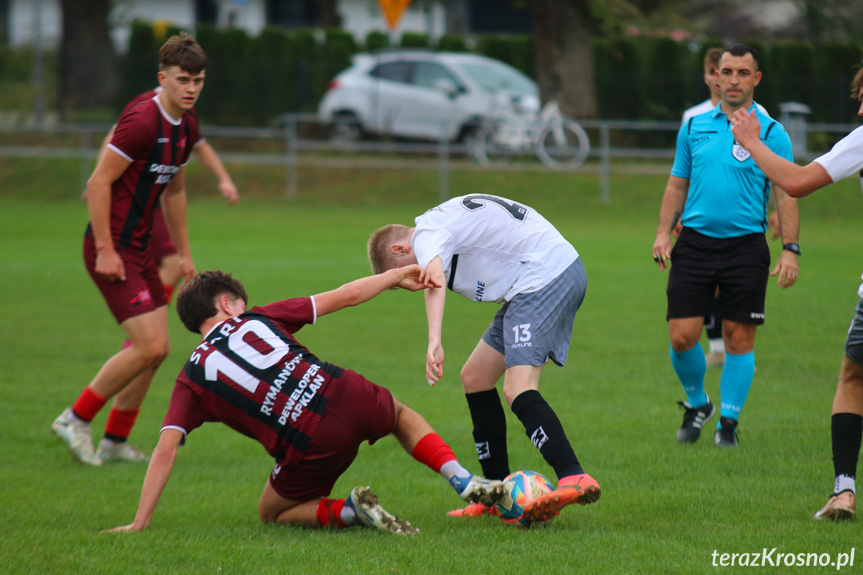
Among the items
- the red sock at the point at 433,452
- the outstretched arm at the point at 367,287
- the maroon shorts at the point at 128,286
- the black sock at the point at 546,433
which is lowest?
the red sock at the point at 433,452

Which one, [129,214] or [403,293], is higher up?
[129,214]

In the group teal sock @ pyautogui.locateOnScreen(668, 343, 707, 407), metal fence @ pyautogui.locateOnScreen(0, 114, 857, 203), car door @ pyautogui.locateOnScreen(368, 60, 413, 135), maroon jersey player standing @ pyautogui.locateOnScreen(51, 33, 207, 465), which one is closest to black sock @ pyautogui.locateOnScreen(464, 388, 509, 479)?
teal sock @ pyautogui.locateOnScreen(668, 343, 707, 407)

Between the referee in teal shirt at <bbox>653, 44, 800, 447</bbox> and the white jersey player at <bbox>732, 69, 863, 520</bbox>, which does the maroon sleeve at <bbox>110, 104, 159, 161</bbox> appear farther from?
the white jersey player at <bbox>732, 69, 863, 520</bbox>

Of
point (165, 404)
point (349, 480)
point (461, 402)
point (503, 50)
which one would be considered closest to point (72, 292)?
point (165, 404)

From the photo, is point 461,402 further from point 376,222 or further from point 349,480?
point 376,222

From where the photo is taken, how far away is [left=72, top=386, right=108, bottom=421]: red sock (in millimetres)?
5941

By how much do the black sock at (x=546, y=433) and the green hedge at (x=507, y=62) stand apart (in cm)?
1842

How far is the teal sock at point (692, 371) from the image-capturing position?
6035 mm

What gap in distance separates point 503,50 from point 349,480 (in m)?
22.5

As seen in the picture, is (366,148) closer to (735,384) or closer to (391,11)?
(391,11)

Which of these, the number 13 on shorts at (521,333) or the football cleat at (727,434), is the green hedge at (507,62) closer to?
the football cleat at (727,434)

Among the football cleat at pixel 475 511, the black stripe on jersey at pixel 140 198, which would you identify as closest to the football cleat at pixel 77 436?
the black stripe on jersey at pixel 140 198

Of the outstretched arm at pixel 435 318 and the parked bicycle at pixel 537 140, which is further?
the parked bicycle at pixel 537 140

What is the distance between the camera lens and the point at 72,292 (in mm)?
12383
